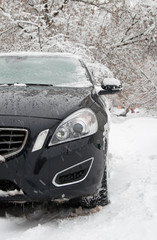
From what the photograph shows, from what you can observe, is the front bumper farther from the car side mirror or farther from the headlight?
the car side mirror

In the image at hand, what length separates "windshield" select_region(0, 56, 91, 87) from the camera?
152 inches

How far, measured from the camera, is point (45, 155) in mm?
2498

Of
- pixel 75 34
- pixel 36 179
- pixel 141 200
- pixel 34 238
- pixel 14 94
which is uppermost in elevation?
pixel 14 94

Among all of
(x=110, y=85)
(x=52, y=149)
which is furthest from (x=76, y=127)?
(x=110, y=85)

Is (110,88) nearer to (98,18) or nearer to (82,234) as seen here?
(82,234)

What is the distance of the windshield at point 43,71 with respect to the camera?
3861mm

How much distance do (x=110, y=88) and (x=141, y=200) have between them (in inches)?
56.9

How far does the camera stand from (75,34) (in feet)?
40.0

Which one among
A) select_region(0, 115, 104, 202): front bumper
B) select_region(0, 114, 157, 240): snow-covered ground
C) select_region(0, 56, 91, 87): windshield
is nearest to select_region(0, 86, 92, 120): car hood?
select_region(0, 115, 104, 202): front bumper

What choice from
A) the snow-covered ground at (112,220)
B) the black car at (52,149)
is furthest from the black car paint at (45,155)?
the snow-covered ground at (112,220)

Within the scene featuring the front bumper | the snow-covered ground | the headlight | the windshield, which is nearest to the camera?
the snow-covered ground

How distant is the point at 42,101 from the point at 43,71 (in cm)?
133

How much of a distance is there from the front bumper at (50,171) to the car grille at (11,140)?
1.9 inches

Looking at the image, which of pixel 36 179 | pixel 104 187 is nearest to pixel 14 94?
pixel 36 179
